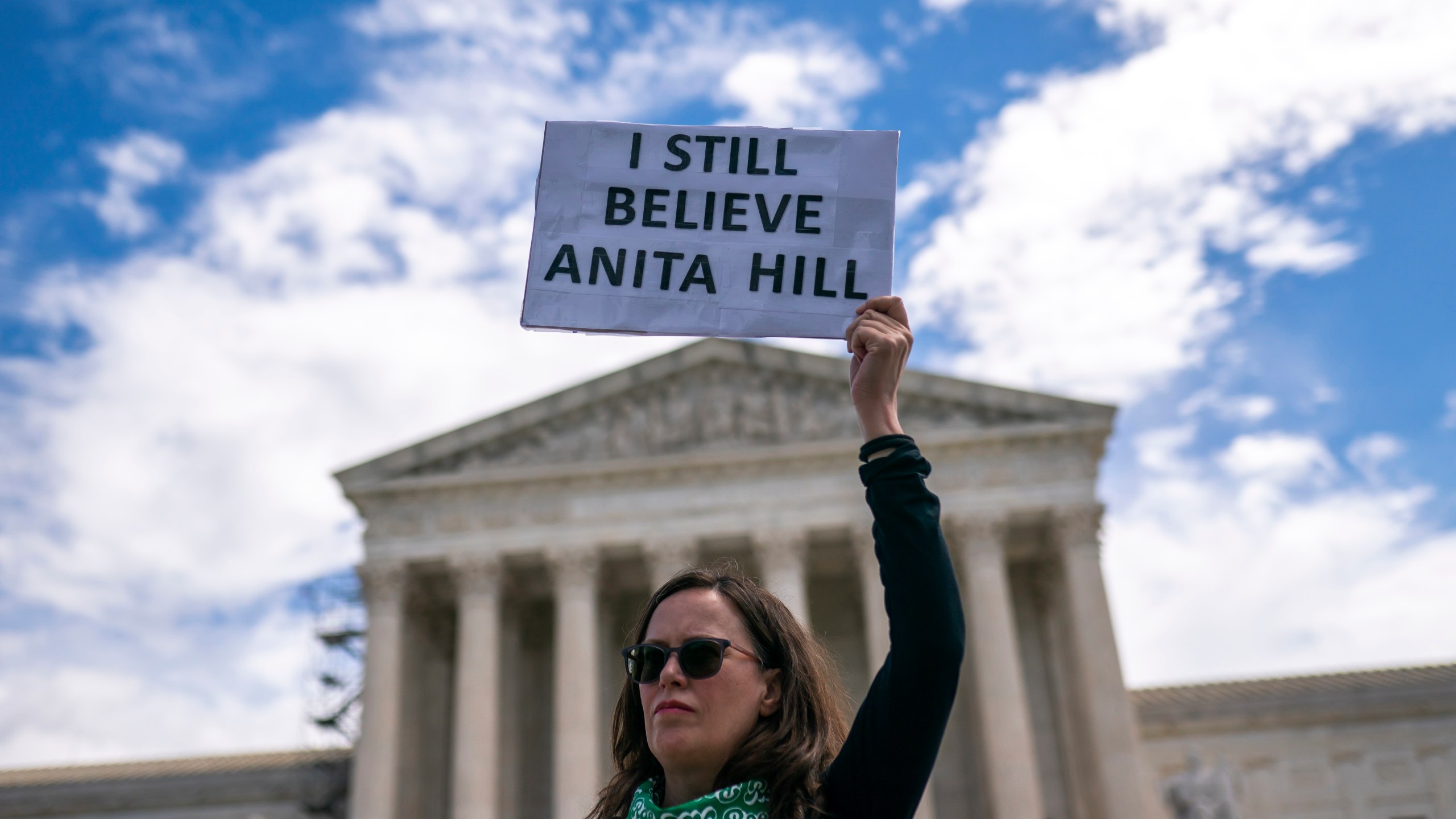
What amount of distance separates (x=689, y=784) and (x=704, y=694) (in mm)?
226

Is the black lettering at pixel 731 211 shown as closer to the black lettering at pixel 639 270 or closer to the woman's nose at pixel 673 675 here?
the black lettering at pixel 639 270

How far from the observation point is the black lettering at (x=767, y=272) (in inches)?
163

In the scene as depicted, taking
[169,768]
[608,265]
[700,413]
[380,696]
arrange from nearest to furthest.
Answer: [608,265] → [380,696] → [700,413] → [169,768]

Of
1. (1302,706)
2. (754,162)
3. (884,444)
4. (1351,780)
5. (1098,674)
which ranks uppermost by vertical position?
(1302,706)

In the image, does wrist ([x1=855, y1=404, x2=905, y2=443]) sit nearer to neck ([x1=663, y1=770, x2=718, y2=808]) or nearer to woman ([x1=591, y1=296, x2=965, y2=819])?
woman ([x1=591, y1=296, x2=965, y2=819])

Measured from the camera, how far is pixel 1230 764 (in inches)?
1431

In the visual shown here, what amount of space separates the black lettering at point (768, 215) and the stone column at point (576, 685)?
27333 mm

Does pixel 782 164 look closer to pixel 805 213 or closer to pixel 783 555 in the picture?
pixel 805 213

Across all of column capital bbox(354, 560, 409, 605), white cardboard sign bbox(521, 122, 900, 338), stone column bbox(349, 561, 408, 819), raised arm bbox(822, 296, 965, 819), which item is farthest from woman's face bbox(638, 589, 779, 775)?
column capital bbox(354, 560, 409, 605)

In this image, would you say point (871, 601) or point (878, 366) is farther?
point (871, 601)

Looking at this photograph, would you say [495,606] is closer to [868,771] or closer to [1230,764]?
[1230,764]

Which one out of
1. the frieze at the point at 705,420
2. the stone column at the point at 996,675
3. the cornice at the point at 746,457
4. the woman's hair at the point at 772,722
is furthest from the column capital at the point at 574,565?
the woman's hair at the point at 772,722

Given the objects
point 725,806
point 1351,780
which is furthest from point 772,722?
point 1351,780

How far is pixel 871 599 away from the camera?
105ft
